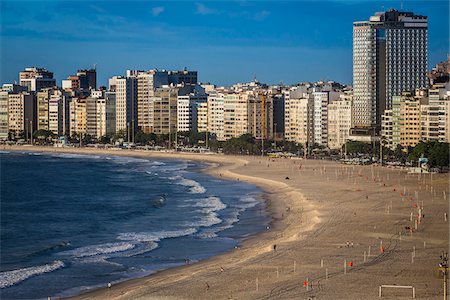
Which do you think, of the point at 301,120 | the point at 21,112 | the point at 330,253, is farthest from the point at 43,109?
the point at 330,253

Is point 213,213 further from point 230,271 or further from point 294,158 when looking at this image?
point 294,158

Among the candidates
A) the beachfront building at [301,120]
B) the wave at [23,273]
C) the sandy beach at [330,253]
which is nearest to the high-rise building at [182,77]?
the beachfront building at [301,120]

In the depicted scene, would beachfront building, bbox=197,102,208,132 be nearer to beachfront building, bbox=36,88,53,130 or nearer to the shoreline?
the shoreline

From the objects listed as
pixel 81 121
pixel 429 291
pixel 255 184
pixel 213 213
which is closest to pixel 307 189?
pixel 255 184

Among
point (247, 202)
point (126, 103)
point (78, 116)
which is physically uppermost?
point (126, 103)

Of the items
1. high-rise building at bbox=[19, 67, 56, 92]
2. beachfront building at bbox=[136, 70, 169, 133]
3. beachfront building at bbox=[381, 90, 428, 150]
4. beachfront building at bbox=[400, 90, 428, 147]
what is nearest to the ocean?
beachfront building at bbox=[400, 90, 428, 147]

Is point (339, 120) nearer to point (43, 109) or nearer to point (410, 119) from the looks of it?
point (410, 119)
